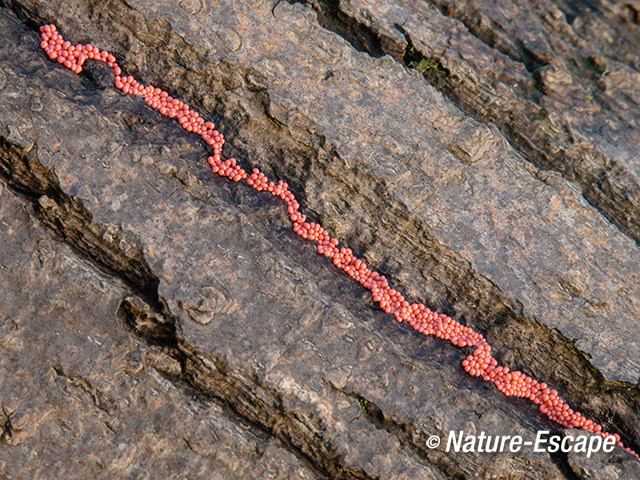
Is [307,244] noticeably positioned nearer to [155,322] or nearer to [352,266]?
[352,266]

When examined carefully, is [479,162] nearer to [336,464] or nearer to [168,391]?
[336,464]

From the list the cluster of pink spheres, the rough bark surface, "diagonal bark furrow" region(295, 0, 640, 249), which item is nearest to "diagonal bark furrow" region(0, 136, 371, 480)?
the rough bark surface

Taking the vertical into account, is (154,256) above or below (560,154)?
below

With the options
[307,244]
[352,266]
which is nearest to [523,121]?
[352,266]

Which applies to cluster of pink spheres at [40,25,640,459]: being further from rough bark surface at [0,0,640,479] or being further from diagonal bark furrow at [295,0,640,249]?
diagonal bark furrow at [295,0,640,249]

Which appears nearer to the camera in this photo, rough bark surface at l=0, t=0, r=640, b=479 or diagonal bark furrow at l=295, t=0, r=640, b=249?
rough bark surface at l=0, t=0, r=640, b=479

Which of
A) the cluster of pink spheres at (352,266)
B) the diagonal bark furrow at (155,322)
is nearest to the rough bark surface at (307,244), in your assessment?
the diagonal bark furrow at (155,322)

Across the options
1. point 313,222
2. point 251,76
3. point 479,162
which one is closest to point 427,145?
point 479,162
